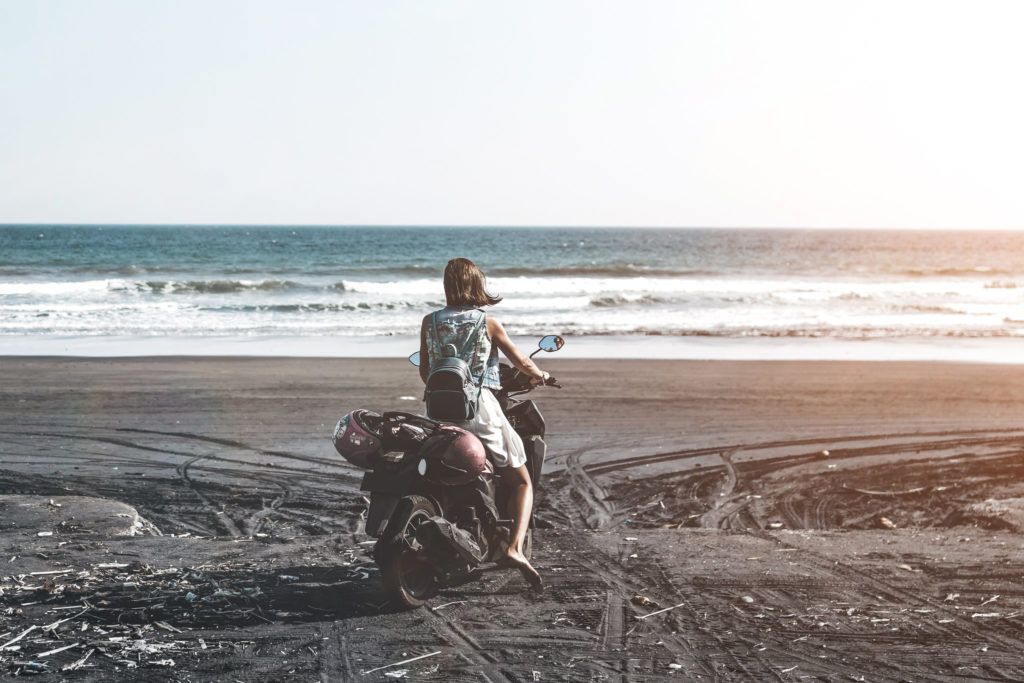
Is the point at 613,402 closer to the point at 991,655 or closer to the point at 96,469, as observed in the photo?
the point at 96,469

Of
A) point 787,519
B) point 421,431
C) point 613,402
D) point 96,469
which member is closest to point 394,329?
point 613,402

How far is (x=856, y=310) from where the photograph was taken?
28.4 meters

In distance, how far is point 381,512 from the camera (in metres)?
4.68

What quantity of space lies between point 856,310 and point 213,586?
25.9 m

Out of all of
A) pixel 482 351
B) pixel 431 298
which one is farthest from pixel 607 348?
pixel 431 298

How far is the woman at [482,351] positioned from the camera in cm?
481

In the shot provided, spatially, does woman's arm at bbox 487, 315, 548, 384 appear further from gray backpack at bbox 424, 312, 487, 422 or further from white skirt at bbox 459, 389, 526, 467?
white skirt at bbox 459, 389, 526, 467

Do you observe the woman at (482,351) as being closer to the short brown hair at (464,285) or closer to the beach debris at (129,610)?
the short brown hair at (464,285)

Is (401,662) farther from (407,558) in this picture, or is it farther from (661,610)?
(661,610)

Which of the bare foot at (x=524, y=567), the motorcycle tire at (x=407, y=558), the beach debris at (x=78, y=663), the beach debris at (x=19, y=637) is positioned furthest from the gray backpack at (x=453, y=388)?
the beach debris at (x=19, y=637)

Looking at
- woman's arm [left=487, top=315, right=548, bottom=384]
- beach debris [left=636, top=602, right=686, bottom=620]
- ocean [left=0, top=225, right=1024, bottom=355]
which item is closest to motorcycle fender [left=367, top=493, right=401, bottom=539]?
woman's arm [left=487, top=315, right=548, bottom=384]

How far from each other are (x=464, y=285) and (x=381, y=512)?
1116 mm

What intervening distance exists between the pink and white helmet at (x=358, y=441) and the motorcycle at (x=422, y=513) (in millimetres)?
38

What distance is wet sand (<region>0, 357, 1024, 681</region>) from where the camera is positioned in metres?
4.24
